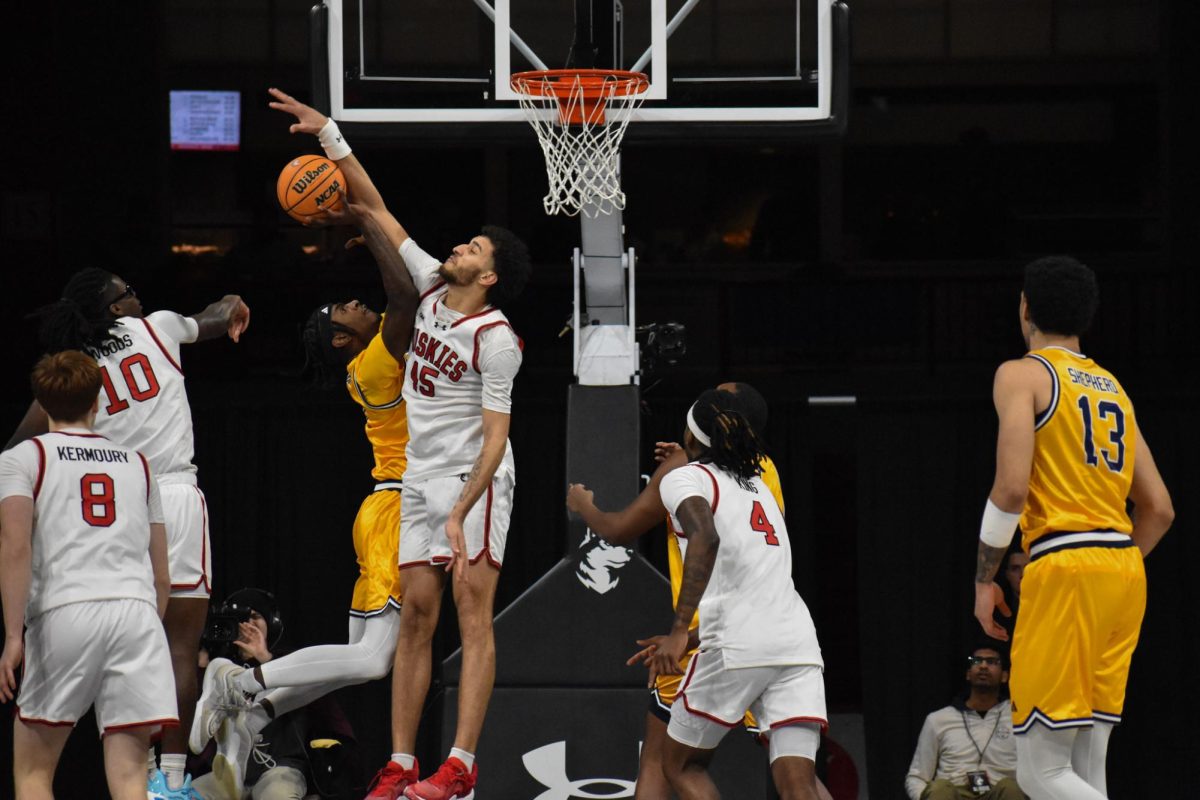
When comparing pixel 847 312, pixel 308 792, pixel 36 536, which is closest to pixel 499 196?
pixel 847 312

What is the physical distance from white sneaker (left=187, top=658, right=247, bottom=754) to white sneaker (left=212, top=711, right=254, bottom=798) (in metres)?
0.04

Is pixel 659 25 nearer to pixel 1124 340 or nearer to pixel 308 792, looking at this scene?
pixel 308 792

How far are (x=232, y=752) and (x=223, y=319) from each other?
5.80 ft

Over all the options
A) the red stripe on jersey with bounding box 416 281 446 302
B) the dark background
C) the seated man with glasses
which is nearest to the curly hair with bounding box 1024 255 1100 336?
the red stripe on jersey with bounding box 416 281 446 302

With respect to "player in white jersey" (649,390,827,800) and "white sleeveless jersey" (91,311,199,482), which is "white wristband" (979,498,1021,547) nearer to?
"player in white jersey" (649,390,827,800)

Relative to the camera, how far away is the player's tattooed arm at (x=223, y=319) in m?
6.80

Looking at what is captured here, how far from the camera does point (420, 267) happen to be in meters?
6.54

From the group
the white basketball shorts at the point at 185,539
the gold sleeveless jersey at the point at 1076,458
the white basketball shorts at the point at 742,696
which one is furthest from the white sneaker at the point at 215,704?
the gold sleeveless jersey at the point at 1076,458

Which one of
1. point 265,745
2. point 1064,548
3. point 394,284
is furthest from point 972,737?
point 394,284

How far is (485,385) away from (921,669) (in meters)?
6.30

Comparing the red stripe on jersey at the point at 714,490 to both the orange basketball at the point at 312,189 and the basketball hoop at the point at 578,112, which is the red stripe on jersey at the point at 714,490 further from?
the basketball hoop at the point at 578,112

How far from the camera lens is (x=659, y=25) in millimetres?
7734

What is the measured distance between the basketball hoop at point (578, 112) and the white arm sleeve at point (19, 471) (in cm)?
278

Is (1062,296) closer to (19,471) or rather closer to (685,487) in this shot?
(685,487)
